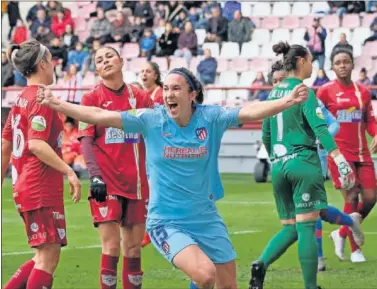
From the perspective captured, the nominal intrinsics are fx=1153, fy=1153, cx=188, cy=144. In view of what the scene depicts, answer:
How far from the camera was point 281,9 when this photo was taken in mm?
30922

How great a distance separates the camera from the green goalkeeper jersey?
939 cm

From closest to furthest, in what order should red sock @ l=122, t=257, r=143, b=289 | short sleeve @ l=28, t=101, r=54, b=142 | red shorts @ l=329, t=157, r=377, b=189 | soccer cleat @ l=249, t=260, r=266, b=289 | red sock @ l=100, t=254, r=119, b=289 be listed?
short sleeve @ l=28, t=101, r=54, b=142 → red sock @ l=100, t=254, r=119, b=289 → red sock @ l=122, t=257, r=143, b=289 → soccer cleat @ l=249, t=260, r=266, b=289 → red shorts @ l=329, t=157, r=377, b=189

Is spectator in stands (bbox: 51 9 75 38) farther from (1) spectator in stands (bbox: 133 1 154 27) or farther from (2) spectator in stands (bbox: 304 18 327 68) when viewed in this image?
(2) spectator in stands (bbox: 304 18 327 68)

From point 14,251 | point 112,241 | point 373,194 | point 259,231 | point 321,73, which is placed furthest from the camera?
point 321,73

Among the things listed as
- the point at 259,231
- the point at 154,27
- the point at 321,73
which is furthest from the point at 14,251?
the point at 154,27

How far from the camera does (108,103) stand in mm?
9305

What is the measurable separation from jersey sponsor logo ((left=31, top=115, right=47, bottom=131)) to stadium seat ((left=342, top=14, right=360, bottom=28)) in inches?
839

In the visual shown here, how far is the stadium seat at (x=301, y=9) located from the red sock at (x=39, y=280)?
22.7 meters

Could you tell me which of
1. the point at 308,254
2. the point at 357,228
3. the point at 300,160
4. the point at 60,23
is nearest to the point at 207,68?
the point at 60,23

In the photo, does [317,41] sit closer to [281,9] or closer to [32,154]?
[281,9]

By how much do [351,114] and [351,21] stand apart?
55.4 ft

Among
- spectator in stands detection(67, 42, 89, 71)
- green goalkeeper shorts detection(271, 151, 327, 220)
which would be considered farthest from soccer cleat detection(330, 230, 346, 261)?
spectator in stands detection(67, 42, 89, 71)

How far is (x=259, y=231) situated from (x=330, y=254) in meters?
2.37

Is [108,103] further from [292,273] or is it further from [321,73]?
[321,73]
